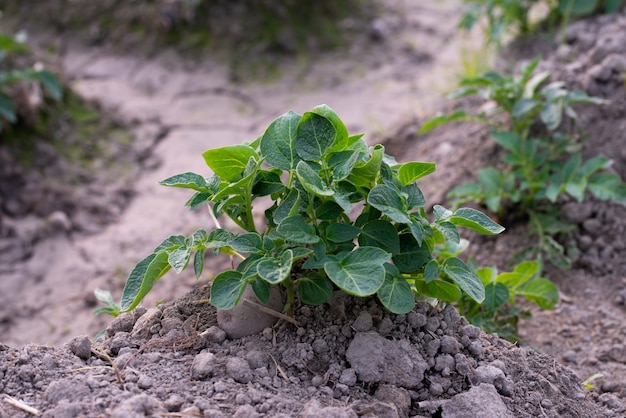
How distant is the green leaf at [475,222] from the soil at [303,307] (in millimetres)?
258

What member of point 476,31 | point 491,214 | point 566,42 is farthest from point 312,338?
point 476,31

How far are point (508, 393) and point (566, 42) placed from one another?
2.89 metres

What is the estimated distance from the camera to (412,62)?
582 centimetres

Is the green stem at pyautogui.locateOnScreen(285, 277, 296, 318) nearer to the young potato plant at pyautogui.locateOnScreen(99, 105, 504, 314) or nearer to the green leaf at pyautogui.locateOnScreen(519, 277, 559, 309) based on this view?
the young potato plant at pyautogui.locateOnScreen(99, 105, 504, 314)

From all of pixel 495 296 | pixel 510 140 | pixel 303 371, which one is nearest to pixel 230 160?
pixel 303 371

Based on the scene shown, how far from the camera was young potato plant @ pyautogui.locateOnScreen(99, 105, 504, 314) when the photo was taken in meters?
1.69

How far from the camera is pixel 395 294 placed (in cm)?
171

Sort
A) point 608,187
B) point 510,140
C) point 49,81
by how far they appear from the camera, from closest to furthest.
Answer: point 608,187
point 510,140
point 49,81

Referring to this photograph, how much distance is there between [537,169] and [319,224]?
Answer: 1635 mm

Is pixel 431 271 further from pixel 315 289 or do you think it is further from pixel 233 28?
pixel 233 28

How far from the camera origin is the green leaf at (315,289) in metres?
1.76

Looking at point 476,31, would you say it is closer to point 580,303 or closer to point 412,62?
point 412,62

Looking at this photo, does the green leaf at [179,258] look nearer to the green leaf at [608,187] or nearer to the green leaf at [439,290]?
the green leaf at [439,290]

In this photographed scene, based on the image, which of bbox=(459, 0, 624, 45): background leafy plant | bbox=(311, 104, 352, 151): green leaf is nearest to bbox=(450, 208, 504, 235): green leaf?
bbox=(311, 104, 352, 151): green leaf
